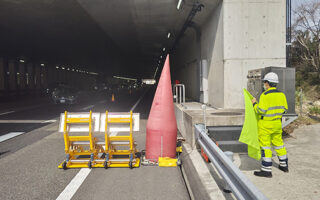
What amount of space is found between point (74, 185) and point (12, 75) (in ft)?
110

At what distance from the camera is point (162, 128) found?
6602 mm

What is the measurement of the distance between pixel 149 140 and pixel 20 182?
2.84 metres

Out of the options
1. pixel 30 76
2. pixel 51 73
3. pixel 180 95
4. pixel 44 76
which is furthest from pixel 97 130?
pixel 51 73

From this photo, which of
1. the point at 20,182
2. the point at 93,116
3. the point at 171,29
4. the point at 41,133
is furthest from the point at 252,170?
the point at 171,29

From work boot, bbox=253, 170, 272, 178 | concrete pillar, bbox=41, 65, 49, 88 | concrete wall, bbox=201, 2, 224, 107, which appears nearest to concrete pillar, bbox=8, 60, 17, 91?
concrete pillar, bbox=41, 65, 49, 88

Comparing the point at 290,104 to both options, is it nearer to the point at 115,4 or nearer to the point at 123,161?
the point at 123,161

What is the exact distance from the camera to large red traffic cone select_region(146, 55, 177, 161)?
6.61m

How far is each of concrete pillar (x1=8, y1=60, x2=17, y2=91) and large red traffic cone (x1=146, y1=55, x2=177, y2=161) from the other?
32.2 metres

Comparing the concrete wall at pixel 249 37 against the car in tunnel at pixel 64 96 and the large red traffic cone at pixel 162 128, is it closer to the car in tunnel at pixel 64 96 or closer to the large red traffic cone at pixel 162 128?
the large red traffic cone at pixel 162 128

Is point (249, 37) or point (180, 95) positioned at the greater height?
point (249, 37)

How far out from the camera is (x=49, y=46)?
103 ft

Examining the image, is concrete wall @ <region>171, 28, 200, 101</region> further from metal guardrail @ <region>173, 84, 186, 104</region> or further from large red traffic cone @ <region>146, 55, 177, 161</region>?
large red traffic cone @ <region>146, 55, 177, 161</region>

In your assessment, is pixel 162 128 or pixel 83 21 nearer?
pixel 162 128

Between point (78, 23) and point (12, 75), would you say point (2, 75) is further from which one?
point (78, 23)
